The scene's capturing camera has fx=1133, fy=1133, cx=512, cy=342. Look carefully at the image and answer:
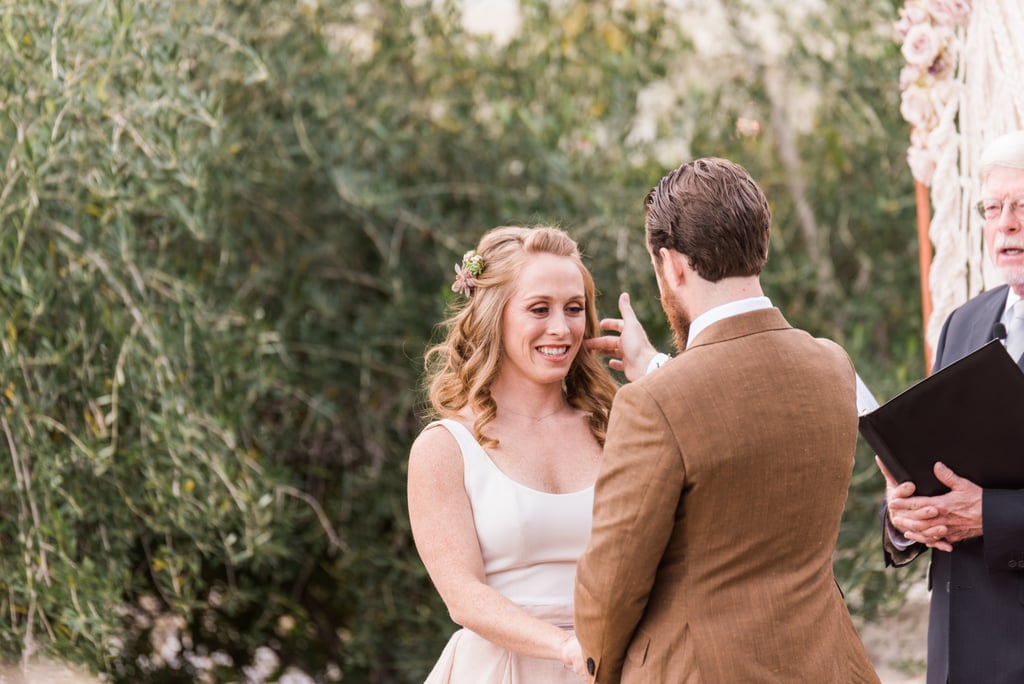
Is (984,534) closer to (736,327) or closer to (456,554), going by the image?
(736,327)

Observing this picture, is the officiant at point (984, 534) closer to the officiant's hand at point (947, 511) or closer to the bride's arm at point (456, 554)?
the officiant's hand at point (947, 511)

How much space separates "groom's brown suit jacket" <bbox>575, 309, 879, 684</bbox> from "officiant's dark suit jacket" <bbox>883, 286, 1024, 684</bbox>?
0.53 m

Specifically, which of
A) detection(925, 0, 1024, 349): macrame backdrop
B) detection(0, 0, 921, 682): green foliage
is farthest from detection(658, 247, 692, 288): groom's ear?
detection(0, 0, 921, 682): green foliage

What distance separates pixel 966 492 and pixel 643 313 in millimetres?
2815

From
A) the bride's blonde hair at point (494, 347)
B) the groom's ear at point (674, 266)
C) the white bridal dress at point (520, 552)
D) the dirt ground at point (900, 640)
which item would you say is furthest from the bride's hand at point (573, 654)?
Answer: the dirt ground at point (900, 640)

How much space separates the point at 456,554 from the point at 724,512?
81 cm

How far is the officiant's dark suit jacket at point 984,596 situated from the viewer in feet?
7.50

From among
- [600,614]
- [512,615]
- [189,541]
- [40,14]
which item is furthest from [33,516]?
[600,614]

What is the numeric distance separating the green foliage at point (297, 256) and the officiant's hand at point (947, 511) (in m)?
2.03

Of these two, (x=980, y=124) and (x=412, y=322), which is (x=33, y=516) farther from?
(x=980, y=124)

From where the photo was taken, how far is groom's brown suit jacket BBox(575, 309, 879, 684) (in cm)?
183

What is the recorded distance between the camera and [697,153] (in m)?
5.74

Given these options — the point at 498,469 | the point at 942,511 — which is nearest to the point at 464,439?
the point at 498,469

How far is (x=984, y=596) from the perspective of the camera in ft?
7.90
